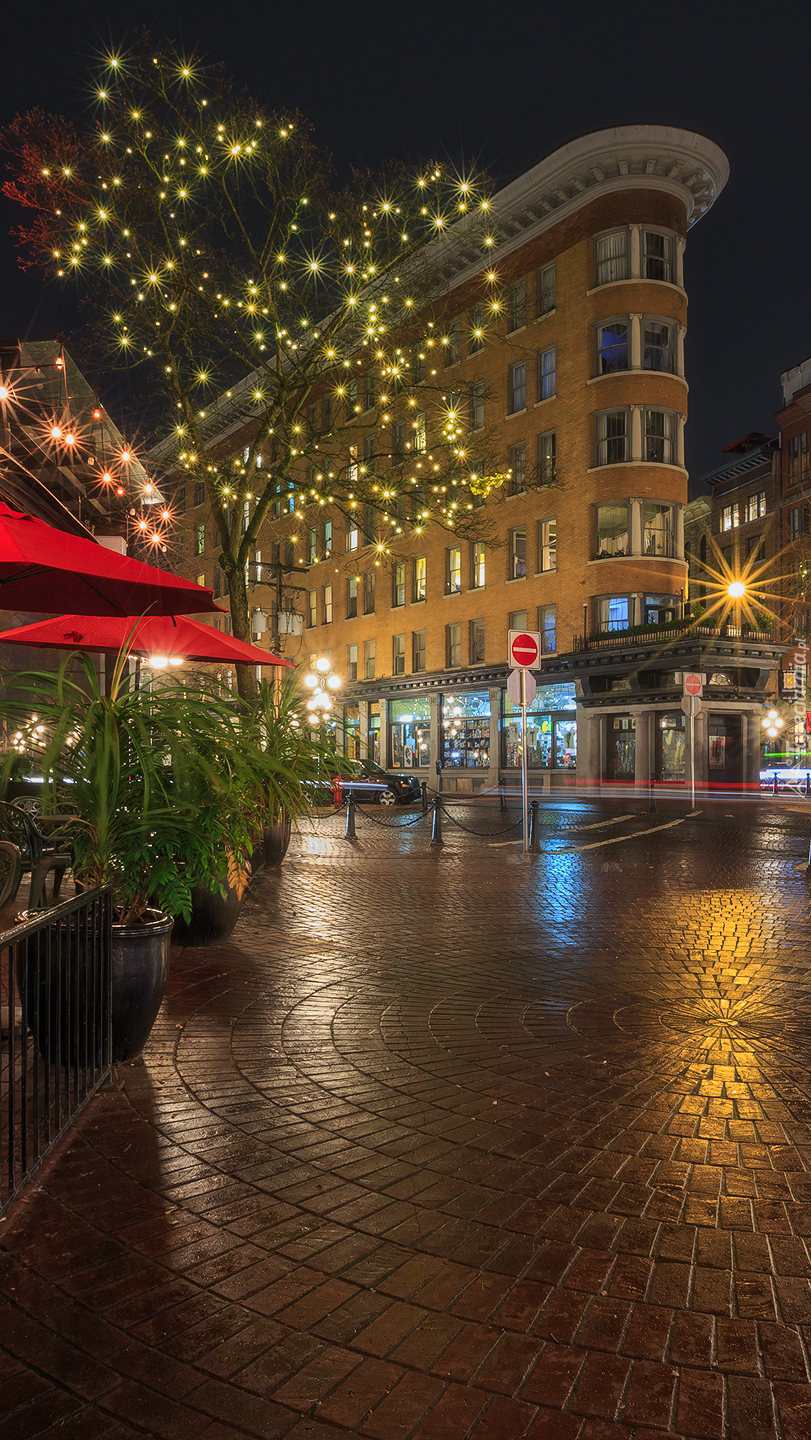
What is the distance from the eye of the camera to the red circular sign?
1529 centimetres

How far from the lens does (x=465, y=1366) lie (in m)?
2.45

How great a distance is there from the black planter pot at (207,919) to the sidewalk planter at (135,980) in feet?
9.18

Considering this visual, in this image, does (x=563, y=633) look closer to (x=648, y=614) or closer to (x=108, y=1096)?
(x=648, y=614)

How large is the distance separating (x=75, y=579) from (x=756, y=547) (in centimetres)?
5675

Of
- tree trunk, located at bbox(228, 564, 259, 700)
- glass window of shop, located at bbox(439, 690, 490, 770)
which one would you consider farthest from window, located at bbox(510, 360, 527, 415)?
tree trunk, located at bbox(228, 564, 259, 700)

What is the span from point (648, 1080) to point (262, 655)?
7060 mm

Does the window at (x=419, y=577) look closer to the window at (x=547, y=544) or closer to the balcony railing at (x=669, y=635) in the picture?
the window at (x=547, y=544)

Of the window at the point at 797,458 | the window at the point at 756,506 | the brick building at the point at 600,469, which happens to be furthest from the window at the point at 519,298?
the window at the point at 756,506

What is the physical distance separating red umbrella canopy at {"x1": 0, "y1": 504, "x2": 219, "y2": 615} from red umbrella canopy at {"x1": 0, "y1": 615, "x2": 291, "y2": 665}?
1.23 feet

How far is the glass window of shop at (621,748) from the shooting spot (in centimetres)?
3350

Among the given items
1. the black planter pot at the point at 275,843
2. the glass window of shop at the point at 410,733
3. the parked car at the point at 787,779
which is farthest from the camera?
the glass window of shop at the point at 410,733

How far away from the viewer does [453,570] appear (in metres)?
40.7

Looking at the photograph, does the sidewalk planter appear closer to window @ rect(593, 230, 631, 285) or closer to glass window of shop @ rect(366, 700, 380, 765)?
window @ rect(593, 230, 631, 285)

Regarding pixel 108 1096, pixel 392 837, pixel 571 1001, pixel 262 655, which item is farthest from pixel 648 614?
pixel 108 1096
